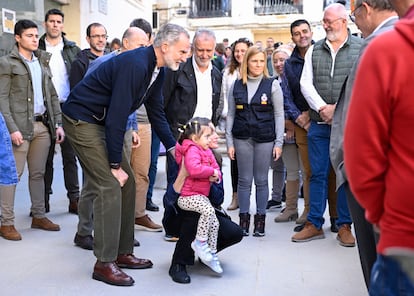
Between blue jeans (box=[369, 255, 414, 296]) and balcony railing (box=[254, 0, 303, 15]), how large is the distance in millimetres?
23511

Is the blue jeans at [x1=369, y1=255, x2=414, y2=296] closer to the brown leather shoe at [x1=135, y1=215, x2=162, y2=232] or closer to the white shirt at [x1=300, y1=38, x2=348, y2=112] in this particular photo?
the white shirt at [x1=300, y1=38, x2=348, y2=112]

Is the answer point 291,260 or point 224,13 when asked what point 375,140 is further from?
point 224,13

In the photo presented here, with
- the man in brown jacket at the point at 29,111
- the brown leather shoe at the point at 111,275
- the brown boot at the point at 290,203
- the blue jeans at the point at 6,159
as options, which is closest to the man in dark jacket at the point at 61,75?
the man in brown jacket at the point at 29,111

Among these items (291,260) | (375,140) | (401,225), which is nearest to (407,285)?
(401,225)

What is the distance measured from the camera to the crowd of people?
3.33m

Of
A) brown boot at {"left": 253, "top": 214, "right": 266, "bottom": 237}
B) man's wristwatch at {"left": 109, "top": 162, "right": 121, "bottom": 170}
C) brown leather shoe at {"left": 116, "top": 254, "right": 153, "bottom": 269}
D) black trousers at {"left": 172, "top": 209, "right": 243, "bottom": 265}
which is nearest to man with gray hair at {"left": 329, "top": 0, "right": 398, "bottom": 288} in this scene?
black trousers at {"left": 172, "top": 209, "right": 243, "bottom": 265}

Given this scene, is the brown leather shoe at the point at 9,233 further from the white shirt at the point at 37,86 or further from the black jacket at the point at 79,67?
the black jacket at the point at 79,67

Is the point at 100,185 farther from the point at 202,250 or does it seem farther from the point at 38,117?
the point at 38,117

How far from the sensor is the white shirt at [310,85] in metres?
4.21

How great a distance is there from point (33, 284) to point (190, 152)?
1.36 m

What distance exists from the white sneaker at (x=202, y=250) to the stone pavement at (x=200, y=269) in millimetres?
160

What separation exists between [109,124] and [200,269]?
1289 millimetres

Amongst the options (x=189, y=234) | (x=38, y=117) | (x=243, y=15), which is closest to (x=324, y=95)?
(x=189, y=234)

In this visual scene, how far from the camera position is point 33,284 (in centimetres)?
346
